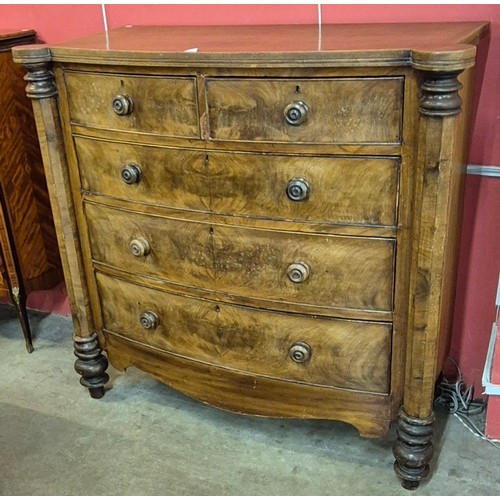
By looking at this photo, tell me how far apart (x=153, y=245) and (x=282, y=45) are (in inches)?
24.4

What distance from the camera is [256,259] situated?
162 centimetres

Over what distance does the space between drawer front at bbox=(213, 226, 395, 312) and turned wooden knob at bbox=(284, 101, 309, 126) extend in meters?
0.27

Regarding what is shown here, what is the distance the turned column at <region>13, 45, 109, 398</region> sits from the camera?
1707mm

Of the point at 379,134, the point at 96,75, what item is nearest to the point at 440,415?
the point at 379,134

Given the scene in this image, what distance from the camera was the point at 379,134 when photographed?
1.39 m

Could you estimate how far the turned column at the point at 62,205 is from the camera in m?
1.71

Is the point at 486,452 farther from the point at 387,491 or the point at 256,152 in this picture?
the point at 256,152

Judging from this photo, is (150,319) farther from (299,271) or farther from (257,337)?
(299,271)

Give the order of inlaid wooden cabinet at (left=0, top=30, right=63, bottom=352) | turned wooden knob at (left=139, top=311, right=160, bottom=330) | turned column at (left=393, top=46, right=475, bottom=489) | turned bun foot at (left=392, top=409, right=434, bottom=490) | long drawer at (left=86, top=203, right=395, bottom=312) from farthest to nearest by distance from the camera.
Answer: inlaid wooden cabinet at (left=0, top=30, right=63, bottom=352) < turned wooden knob at (left=139, top=311, right=160, bottom=330) < turned bun foot at (left=392, top=409, right=434, bottom=490) < long drawer at (left=86, top=203, right=395, bottom=312) < turned column at (left=393, top=46, right=475, bottom=489)

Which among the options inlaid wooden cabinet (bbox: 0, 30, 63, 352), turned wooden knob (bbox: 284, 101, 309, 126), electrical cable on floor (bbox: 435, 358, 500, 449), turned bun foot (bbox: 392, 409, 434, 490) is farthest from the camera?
inlaid wooden cabinet (bbox: 0, 30, 63, 352)

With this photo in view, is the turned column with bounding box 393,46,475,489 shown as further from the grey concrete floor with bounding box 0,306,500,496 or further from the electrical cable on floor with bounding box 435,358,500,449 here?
the electrical cable on floor with bounding box 435,358,500,449

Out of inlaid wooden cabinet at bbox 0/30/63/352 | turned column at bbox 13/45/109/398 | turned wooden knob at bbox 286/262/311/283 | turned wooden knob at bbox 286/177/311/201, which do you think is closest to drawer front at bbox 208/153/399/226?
turned wooden knob at bbox 286/177/311/201

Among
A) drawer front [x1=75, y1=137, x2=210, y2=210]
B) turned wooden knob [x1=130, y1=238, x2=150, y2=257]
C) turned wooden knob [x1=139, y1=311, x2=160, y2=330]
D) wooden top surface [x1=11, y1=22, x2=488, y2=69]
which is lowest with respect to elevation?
turned wooden knob [x1=139, y1=311, x2=160, y2=330]

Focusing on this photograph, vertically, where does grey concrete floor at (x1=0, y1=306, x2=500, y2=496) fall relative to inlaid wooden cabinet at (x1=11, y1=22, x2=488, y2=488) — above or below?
below
